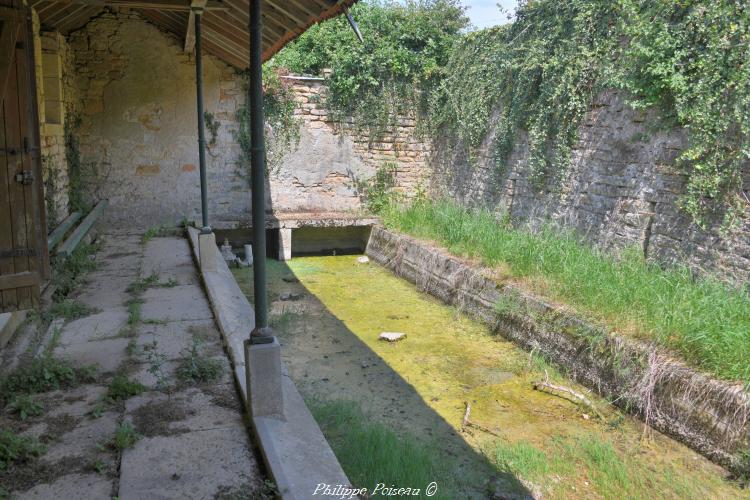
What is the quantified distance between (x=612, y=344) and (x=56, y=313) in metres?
4.14

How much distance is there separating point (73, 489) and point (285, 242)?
768 cm

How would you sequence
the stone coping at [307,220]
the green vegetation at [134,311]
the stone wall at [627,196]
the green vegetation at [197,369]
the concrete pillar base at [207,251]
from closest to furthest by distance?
the green vegetation at [197,369], the green vegetation at [134,311], the stone wall at [627,196], the concrete pillar base at [207,251], the stone coping at [307,220]

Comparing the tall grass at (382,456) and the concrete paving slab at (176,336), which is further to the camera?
the concrete paving slab at (176,336)

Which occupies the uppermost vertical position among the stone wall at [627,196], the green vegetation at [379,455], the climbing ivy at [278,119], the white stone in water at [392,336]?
the climbing ivy at [278,119]

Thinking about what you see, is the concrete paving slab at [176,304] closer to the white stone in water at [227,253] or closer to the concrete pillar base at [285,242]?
the white stone in water at [227,253]

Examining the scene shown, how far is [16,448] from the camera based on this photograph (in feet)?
8.42

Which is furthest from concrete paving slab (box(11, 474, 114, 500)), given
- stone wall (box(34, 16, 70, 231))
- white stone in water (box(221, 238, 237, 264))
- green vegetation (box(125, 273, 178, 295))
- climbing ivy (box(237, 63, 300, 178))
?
climbing ivy (box(237, 63, 300, 178))

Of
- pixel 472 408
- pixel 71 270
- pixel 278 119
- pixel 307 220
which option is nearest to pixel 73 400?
pixel 472 408

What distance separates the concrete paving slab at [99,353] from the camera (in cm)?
363

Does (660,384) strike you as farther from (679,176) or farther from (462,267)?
(462,267)

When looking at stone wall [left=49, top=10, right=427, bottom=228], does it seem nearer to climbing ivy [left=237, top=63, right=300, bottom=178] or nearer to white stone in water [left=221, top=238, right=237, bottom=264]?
climbing ivy [left=237, top=63, right=300, bottom=178]

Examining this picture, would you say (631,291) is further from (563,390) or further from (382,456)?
(382,456)

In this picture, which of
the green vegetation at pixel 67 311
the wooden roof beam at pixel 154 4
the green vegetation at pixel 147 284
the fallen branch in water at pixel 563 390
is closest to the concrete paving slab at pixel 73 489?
the green vegetation at pixel 67 311

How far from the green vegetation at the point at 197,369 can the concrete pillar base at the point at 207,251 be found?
223 cm
